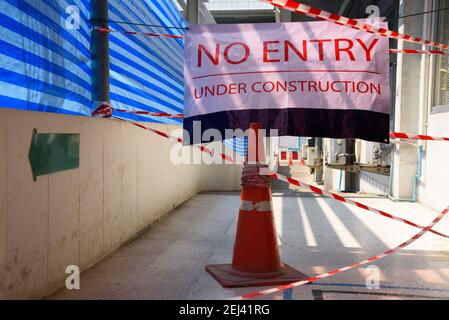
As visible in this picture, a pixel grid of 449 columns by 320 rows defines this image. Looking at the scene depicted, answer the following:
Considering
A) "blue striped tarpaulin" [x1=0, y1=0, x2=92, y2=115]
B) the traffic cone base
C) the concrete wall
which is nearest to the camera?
the concrete wall

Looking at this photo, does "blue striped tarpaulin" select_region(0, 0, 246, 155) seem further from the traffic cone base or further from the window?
the window

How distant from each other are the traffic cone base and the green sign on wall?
1462mm

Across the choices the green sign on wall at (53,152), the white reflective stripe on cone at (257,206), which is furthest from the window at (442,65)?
the green sign on wall at (53,152)

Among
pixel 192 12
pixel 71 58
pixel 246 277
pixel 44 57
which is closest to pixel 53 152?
pixel 44 57

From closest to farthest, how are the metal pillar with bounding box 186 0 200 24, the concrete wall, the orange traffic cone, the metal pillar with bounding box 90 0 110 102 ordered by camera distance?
the concrete wall < the orange traffic cone < the metal pillar with bounding box 90 0 110 102 < the metal pillar with bounding box 186 0 200 24

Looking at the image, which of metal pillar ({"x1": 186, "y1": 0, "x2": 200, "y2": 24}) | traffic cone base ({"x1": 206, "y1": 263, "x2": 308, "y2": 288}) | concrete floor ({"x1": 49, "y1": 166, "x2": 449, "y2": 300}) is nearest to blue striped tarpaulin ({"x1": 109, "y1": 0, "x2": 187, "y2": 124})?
metal pillar ({"x1": 186, "y1": 0, "x2": 200, "y2": 24})

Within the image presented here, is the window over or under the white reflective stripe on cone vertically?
over

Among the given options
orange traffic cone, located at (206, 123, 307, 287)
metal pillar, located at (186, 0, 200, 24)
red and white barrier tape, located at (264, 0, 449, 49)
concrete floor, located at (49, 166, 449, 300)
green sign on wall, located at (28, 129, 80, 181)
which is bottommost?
concrete floor, located at (49, 166, 449, 300)

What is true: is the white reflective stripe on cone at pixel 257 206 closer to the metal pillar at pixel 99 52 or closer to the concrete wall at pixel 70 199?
the concrete wall at pixel 70 199

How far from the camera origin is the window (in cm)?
790

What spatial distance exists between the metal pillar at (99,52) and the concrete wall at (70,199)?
0.33 metres

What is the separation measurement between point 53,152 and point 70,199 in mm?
491

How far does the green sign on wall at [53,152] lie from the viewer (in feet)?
10.2
